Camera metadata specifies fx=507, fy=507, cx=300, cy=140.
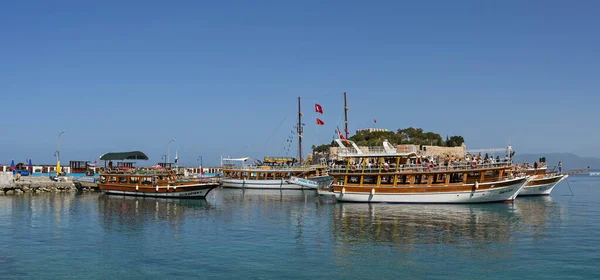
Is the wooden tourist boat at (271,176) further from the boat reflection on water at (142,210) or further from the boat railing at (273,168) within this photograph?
the boat reflection on water at (142,210)

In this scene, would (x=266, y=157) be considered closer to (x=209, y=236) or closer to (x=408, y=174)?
(x=408, y=174)

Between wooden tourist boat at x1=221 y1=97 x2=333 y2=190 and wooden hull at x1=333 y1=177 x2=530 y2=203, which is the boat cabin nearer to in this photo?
wooden hull at x1=333 y1=177 x2=530 y2=203

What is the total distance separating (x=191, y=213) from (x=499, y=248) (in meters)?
23.6

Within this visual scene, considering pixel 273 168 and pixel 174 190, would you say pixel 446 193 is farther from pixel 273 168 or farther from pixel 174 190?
pixel 273 168

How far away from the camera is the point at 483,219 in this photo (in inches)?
1348

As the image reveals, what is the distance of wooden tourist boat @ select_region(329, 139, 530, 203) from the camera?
43.1m

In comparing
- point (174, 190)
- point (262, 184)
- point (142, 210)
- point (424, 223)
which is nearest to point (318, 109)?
point (262, 184)

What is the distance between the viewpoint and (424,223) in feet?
106

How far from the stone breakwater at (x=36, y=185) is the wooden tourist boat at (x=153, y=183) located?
8.14 metres

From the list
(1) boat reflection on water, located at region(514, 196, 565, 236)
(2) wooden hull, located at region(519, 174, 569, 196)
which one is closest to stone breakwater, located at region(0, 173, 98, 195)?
(1) boat reflection on water, located at region(514, 196, 565, 236)

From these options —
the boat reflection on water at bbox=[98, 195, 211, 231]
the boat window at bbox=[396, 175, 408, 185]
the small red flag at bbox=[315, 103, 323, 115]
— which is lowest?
the boat reflection on water at bbox=[98, 195, 211, 231]

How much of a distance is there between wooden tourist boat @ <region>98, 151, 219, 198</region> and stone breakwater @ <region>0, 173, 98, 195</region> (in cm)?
814

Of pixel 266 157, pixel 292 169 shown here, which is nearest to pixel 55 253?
pixel 292 169

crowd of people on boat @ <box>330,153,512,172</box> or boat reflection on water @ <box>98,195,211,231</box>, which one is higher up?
crowd of people on boat @ <box>330,153,512,172</box>
